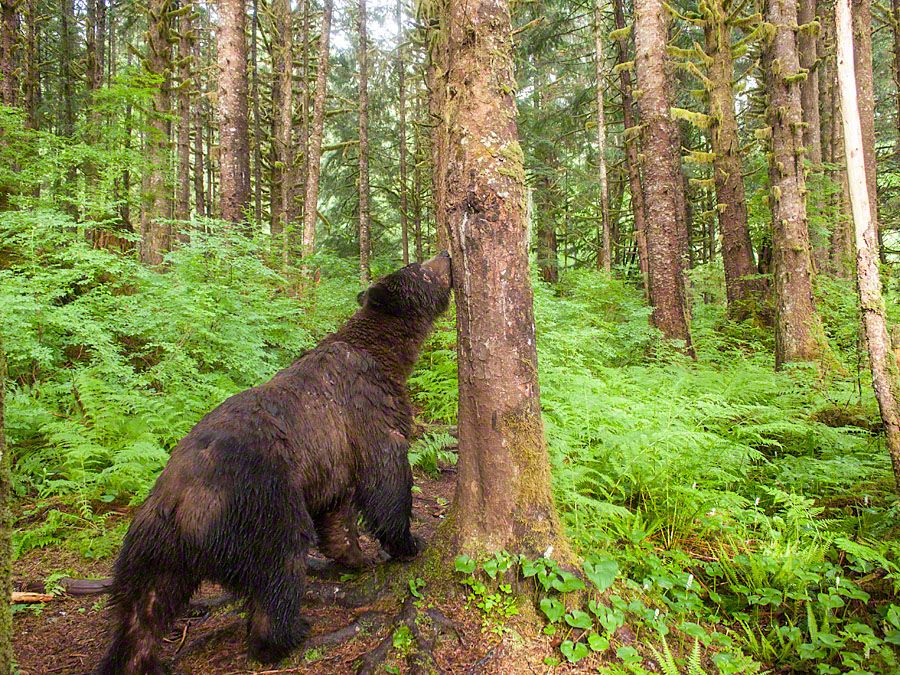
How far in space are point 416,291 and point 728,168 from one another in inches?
472

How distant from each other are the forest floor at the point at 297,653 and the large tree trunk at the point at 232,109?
7043mm

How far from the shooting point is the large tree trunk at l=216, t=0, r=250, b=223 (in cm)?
886

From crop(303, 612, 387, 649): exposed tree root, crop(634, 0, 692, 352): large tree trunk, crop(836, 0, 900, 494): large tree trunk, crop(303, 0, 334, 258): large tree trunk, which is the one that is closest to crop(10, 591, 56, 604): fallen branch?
crop(303, 612, 387, 649): exposed tree root

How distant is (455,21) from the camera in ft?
9.28

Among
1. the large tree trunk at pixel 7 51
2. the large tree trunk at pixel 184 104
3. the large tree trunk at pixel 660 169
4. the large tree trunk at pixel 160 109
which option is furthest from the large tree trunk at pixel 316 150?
the large tree trunk at pixel 660 169

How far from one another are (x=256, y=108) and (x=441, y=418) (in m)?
16.3

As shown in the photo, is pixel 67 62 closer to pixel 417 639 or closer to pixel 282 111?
pixel 282 111

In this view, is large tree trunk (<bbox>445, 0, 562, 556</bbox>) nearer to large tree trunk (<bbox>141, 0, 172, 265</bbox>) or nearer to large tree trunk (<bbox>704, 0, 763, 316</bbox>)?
large tree trunk (<bbox>141, 0, 172, 265</bbox>)

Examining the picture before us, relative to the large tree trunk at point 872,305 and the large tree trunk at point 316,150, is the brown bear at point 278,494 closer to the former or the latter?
the large tree trunk at point 872,305

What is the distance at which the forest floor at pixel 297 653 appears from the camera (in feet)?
7.75

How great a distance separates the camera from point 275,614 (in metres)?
2.58

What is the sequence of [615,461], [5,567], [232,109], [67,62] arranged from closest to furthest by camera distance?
[5,567]
[615,461]
[232,109]
[67,62]

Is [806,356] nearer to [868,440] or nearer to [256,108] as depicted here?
[868,440]

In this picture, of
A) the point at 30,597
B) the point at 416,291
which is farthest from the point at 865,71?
the point at 30,597
